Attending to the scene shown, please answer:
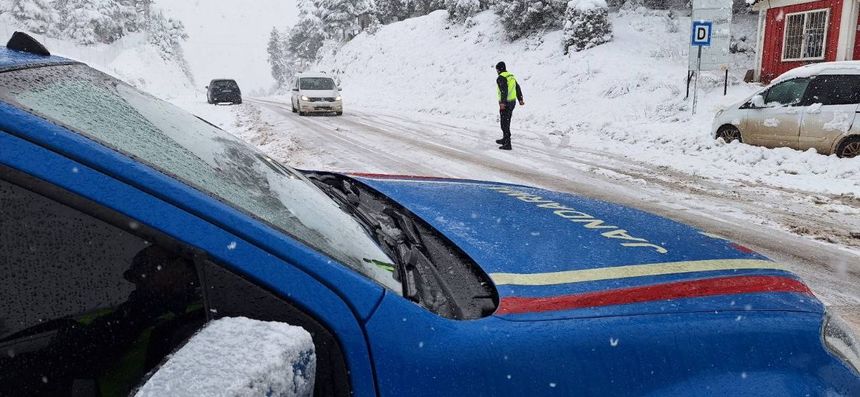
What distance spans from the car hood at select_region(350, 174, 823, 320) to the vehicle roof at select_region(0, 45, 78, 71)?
4.30 feet

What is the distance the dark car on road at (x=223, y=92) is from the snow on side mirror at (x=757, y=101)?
2398cm

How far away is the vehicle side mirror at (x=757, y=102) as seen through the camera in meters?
10.7

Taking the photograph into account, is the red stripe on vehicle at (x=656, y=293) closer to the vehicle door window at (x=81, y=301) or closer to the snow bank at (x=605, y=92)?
the vehicle door window at (x=81, y=301)

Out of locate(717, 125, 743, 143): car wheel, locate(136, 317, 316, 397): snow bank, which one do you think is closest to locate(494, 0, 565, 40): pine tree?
locate(717, 125, 743, 143): car wheel

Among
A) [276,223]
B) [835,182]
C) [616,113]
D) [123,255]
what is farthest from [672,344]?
[616,113]

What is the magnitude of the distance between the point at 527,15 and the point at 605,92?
29.1 ft

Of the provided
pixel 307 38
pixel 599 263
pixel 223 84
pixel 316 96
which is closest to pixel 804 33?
pixel 316 96

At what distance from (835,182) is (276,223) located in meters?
8.97

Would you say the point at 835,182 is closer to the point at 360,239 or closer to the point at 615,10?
the point at 360,239

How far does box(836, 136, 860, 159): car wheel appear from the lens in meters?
9.10

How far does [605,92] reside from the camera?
19.9m

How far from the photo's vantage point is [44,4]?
42.4m

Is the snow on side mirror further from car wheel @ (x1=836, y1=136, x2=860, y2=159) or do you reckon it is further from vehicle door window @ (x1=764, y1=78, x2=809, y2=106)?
car wheel @ (x1=836, y1=136, x2=860, y2=159)

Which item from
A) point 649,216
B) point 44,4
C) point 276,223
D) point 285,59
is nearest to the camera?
point 276,223
